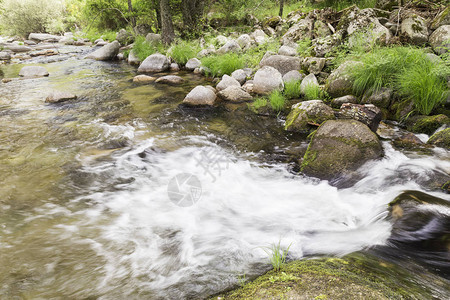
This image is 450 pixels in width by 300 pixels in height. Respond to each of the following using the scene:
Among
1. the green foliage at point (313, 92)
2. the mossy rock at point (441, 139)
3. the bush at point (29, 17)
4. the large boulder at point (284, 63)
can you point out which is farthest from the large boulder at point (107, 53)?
the bush at point (29, 17)

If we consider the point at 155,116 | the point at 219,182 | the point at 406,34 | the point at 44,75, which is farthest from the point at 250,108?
the point at 44,75

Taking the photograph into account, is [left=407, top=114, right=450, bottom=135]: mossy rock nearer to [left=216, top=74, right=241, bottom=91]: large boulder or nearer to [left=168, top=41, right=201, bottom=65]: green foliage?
[left=216, top=74, right=241, bottom=91]: large boulder

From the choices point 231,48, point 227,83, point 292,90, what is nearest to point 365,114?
point 292,90

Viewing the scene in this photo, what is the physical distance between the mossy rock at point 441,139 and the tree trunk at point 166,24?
11563 mm

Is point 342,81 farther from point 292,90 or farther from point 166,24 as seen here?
point 166,24

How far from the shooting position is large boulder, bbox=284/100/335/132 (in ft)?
15.1

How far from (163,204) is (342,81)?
4831 mm

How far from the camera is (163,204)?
10.1 feet

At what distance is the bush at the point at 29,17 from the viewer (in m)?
29.1

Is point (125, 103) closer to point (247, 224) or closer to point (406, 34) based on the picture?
point (247, 224)

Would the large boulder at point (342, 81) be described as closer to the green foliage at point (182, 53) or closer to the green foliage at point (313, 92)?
the green foliage at point (313, 92)

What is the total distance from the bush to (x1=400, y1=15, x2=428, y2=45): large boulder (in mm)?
38741

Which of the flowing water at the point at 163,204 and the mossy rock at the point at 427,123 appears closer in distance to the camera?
the flowing water at the point at 163,204

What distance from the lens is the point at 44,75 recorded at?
974cm
